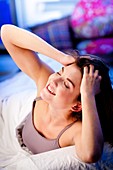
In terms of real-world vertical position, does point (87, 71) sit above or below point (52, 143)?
above

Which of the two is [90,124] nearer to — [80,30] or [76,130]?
[76,130]

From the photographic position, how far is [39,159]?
121cm

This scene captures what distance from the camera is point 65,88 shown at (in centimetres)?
125

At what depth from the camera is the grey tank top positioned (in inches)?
52.6

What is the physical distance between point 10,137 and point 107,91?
0.55 metres

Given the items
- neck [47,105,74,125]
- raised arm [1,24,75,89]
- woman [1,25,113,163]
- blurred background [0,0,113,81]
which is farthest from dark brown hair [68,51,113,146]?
blurred background [0,0,113,81]

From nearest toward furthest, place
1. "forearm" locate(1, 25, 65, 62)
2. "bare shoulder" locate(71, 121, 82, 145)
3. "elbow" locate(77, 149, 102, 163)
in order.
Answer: "elbow" locate(77, 149, 102, 163) → "bare shoulder" locate(71, 121, 82, 145) → "forearm" locate(1, 25, 65, 62)

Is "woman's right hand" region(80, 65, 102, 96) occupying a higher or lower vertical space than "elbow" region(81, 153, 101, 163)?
higher

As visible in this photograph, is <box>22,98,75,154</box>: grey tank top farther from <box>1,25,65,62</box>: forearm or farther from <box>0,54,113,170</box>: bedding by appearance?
<box>1,25,65,62</box>: forearm

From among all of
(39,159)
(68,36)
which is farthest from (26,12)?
(39,159)

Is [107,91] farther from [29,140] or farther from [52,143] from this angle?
[29,140]

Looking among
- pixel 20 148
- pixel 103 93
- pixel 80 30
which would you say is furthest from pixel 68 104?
pixel 80 30

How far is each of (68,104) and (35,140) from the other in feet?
0.80

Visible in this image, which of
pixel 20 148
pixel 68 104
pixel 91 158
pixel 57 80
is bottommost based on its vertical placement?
pixel 20 148
